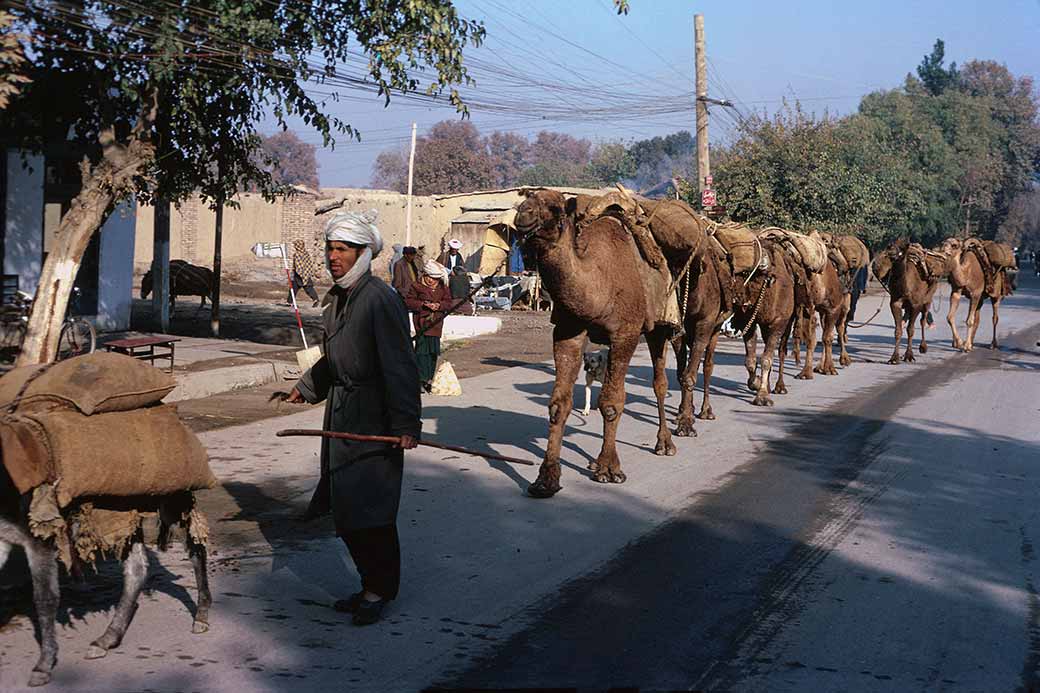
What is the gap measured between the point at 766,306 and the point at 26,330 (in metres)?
9.53

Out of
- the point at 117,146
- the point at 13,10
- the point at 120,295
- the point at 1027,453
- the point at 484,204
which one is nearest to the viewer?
the point at 1027,453

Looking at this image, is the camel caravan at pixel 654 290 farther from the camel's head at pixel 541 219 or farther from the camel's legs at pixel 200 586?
the camel's legs at pixel 200 586

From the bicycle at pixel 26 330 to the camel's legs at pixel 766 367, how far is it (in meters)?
8.67

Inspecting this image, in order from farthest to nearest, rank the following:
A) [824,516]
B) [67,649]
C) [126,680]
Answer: [824,516]
[67,649]
[126,680]

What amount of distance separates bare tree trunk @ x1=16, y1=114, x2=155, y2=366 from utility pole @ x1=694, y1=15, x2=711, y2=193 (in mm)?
17869

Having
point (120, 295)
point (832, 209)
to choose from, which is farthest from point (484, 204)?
point (120, 295)

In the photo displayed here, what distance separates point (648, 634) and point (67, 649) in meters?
2.87

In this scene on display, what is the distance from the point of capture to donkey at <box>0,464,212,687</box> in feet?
16.4

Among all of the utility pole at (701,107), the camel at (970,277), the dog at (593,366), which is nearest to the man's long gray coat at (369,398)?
the dog at (593,366)

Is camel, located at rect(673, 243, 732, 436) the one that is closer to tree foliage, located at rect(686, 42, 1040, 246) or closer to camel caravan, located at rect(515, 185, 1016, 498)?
camel caravan, located at rect(515, 185, 1016, 498)

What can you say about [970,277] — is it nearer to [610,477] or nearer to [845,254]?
[845,254]

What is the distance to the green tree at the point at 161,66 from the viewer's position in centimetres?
1389

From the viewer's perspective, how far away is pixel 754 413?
14672 millimetres

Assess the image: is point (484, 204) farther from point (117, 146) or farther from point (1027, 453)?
point (1027, 453)
